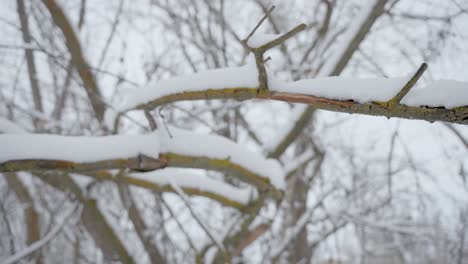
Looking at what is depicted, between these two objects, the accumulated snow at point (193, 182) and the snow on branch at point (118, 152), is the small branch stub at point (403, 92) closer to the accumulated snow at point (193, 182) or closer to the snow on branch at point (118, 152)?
the snow on branch at point (118, 152)

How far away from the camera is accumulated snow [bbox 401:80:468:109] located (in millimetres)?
946

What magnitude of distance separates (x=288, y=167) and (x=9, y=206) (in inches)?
112

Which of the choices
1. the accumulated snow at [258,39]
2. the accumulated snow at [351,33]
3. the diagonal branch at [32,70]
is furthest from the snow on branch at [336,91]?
the diagonal branch at [32,70]

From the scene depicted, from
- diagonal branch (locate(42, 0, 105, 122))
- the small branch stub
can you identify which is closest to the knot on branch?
the small branch stub

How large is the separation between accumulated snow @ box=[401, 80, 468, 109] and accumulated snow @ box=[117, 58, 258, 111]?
509mm

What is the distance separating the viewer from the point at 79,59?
2445 millimetres

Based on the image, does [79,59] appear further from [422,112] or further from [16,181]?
[422,112]

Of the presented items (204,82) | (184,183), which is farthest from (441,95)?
(184,183)

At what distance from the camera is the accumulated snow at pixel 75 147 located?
135 cm

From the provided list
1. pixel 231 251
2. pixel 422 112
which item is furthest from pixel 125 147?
pixel 231 251

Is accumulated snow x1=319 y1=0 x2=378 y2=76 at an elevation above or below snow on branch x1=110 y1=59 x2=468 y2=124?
above

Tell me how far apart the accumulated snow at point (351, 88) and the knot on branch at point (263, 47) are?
0.24 feet

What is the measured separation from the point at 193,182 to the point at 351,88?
1372 mm

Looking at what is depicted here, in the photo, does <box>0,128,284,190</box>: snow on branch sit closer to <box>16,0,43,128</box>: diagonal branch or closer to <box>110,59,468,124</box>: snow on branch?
<box>110,59,468,124</box>: snow on branch
